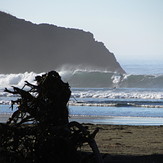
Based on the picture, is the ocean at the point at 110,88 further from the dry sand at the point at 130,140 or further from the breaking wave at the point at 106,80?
the dry sand at the point at 130,140

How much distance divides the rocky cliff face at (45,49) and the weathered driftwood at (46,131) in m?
99.9

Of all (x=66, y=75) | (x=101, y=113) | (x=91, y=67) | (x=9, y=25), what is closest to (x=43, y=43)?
(x=9, y=25)

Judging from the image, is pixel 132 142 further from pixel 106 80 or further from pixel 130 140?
pixel 106 80

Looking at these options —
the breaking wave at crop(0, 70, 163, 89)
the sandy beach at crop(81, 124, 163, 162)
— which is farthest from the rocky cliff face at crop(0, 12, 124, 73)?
the sandy beach at crop(81, 124, 163, 162)

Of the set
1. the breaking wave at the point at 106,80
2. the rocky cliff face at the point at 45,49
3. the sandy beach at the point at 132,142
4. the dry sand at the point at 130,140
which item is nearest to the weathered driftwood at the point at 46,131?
the sandy beach at the point at 132,142

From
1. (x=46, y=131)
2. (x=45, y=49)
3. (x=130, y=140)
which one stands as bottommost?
(x=130, y=140)

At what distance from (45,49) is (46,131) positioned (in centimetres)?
11655

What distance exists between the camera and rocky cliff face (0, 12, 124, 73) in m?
114

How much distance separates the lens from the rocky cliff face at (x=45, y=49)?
114 meters

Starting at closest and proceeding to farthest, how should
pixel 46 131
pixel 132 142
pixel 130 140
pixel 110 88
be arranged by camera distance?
pixel 46 131 → pixel 132 142 → pixel 130 140 → pixel 110 88

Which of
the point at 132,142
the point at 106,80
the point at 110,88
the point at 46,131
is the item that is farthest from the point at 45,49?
the point at 46,131

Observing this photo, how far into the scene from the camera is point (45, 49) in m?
123

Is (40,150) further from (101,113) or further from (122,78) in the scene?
(122,78)

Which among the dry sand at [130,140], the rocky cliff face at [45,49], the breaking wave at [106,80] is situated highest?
the rocky cliff face at [45,49]
